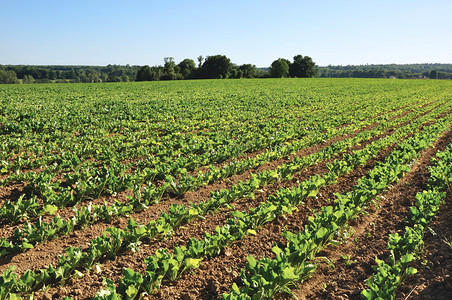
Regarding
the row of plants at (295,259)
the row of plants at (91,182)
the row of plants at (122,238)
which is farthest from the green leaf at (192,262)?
the row of plants at (91,182)

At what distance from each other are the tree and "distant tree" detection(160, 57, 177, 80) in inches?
1254

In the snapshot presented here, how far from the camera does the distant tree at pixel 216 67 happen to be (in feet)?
274

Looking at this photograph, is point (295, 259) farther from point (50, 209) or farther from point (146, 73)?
point (146, 73)

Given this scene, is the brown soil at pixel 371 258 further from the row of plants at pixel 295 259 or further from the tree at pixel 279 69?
the tree at pixel 279 69

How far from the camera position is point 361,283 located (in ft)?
12.6

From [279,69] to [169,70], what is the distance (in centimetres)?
3522

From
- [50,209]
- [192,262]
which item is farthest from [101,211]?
[192,262]

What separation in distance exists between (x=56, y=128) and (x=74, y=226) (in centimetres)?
879

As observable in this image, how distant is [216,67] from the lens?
8375cm

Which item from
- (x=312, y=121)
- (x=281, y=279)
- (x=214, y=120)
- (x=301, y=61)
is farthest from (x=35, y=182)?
(x=301, y=61)

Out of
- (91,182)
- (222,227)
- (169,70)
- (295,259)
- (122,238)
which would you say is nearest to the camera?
(295,259)

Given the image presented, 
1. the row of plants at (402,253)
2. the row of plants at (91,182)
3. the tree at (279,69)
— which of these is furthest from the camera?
the tree at (279,69)

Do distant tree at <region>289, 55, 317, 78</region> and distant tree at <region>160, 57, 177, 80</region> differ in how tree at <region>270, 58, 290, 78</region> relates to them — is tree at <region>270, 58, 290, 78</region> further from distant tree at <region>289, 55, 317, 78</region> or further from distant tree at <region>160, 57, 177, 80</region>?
distant tree at <region>160, 57, 177, 80</region>

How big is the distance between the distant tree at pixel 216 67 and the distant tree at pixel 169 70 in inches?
348
